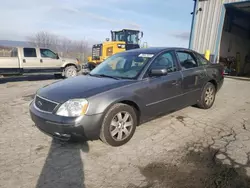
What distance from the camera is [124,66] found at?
3.93 metres

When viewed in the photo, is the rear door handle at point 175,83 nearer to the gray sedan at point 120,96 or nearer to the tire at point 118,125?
the gray sedan at point 120,96

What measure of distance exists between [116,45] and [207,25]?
547 cm

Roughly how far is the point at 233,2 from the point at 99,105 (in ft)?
32.0

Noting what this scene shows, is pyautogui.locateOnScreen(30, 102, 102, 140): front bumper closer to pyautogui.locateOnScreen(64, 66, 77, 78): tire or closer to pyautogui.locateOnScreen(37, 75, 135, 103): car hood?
pyautogui.locateOnScreen(37, 75, 135, 103): car hood

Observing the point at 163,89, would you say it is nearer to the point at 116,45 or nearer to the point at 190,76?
the point at 190,76

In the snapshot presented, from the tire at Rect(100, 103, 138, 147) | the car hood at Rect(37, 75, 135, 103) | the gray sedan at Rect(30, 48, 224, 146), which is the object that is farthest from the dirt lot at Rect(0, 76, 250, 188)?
the car hood at Rect(37, 75, 135, 103)

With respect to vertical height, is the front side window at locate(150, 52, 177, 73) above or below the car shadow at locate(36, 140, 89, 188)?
above

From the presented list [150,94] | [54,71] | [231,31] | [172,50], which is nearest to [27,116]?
[150,94]

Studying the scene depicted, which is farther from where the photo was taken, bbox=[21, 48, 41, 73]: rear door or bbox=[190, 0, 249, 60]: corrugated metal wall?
bbox=[190, 0, 249, 60]: corrugated metal wall

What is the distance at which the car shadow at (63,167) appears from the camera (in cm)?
232

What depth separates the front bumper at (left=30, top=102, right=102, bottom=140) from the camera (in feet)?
8.97

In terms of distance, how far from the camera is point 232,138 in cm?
348

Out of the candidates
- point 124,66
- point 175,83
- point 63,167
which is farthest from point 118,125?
point 175,83

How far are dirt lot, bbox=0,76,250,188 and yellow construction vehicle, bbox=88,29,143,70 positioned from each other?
30.9 ft
